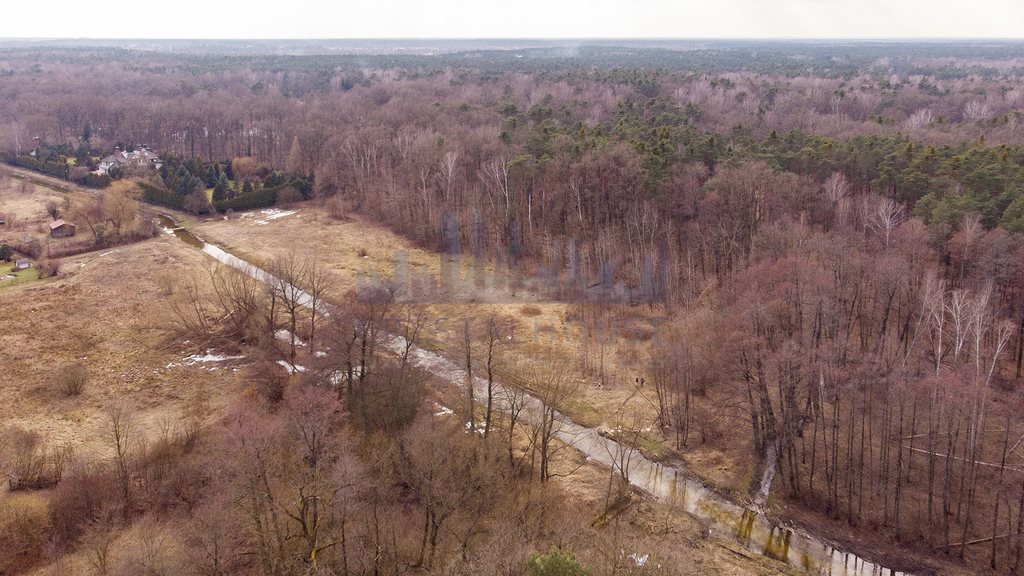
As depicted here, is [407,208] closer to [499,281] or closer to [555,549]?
[499,281]

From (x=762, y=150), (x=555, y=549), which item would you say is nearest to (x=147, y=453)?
(x=555, y=549)

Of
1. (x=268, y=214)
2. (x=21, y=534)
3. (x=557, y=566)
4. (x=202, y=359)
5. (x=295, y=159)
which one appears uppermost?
(x=295, y=159)

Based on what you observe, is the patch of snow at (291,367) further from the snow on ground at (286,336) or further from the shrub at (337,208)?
the shrub at (337,208)

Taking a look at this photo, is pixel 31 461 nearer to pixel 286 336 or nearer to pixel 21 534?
pixel 21 534

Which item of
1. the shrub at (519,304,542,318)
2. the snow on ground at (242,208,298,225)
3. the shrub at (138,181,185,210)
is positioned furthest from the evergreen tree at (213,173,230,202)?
the shrub at (519,304,542,318)

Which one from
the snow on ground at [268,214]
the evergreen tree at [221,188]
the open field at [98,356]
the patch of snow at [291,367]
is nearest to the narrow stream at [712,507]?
the patch of snow at [291,367]

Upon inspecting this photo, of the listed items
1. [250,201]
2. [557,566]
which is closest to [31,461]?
[557,566]
